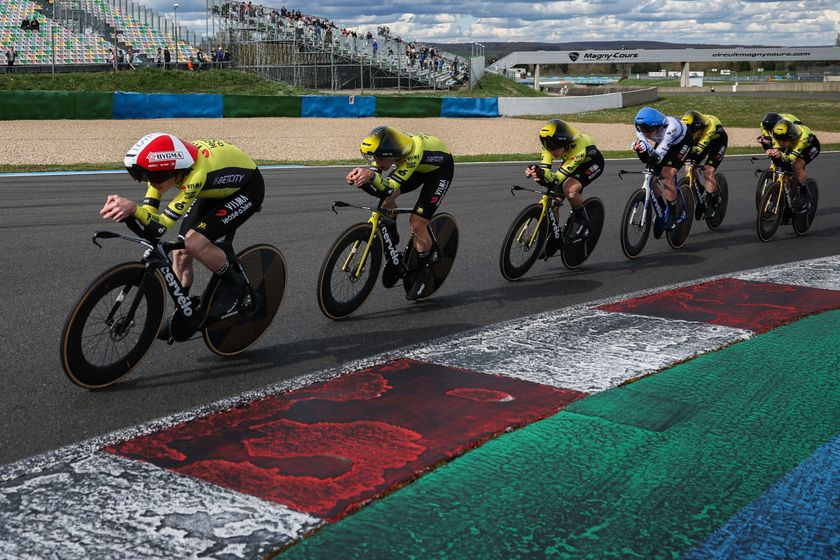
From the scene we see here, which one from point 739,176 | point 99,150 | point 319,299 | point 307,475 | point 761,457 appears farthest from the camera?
point 99,150

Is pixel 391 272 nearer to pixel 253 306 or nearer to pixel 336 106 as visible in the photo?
pixel 253 306

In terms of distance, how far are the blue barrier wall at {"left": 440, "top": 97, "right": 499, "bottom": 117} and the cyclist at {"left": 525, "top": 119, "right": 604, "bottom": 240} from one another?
88.0 ft

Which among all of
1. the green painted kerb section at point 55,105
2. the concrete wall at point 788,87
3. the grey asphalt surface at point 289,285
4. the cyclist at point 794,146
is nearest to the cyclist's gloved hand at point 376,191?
the grey asphalt surface at point 289,285

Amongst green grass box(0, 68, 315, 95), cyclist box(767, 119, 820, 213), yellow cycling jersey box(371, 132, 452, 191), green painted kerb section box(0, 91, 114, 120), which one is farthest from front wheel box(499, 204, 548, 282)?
green grass box(0, 68, 315, 95)

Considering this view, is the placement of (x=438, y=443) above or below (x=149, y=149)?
below

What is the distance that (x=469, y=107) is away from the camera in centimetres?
3694

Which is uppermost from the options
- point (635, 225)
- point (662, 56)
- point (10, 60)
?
point (662, 56)

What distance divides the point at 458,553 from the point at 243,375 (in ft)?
8.86

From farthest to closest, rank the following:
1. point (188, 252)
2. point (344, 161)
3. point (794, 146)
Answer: point (344, 161), point (794, 146), point (188, 252)

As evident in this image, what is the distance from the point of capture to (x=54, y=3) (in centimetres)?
4712

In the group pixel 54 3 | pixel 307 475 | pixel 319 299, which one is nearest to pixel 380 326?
pixel 319 299

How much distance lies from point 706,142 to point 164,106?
22.0 m

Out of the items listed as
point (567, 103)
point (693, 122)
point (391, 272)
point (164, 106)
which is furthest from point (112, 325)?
point (567, 103)

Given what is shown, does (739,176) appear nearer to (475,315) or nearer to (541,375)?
(475,315)
